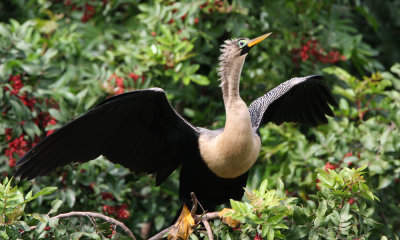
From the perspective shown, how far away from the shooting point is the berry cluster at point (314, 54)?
4.58 m

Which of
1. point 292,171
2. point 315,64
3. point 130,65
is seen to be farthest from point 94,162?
point 315,64

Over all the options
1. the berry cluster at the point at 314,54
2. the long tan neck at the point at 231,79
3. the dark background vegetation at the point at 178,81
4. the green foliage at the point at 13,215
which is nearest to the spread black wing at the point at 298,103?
the dark background vegetation at the point at 178,81

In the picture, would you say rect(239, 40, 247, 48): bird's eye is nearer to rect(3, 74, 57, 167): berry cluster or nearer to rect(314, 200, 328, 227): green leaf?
rect(314, 200, 328, 227): green leaf

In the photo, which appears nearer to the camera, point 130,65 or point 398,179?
point 398,179

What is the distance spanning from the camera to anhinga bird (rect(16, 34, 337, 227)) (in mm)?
3088

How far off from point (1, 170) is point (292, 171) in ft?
5.66

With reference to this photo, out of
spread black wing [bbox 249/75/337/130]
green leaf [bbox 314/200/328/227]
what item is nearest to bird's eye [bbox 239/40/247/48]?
spread black wing [bbox 249/75/337/130]

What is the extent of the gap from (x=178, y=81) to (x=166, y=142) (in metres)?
1.18

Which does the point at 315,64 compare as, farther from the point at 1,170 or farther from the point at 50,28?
the point at 1,170

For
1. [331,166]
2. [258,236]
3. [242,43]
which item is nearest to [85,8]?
[242,43]

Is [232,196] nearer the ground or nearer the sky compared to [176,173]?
nearer the sky

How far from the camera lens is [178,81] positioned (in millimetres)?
4516

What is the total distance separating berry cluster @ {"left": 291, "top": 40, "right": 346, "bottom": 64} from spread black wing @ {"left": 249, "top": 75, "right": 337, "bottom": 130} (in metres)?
0.65

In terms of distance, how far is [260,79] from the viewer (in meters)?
4.66
